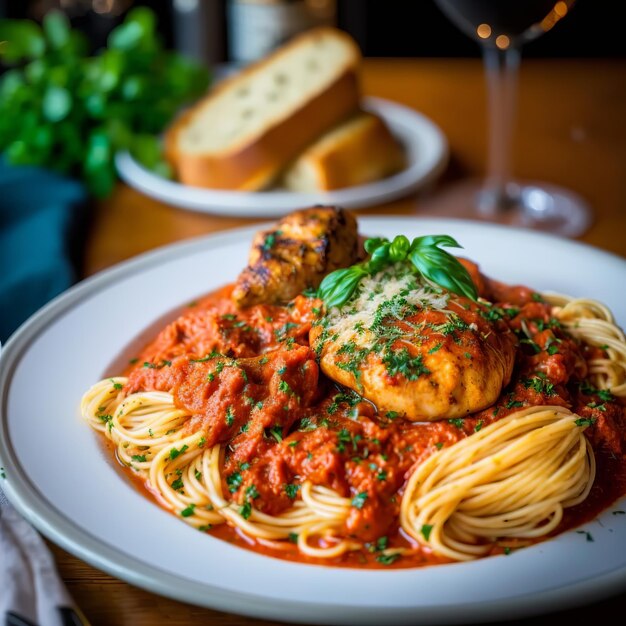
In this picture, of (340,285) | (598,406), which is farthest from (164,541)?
(598,406)

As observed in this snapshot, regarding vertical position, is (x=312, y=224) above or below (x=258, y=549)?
above

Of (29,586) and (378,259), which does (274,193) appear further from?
(29,586)

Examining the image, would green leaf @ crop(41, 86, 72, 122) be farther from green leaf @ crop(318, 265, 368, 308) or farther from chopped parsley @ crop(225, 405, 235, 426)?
chopped parsley @ crop(225, 405, 235, 426)

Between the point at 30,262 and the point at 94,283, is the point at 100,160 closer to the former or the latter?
the point at 30,262

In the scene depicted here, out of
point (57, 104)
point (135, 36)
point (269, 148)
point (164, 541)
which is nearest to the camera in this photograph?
point (164, 541)

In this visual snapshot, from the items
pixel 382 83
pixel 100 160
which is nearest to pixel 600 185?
pixel 382 83

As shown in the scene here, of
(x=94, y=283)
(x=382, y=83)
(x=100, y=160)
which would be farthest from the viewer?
(x=382, y=83)

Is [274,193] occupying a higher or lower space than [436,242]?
lower
